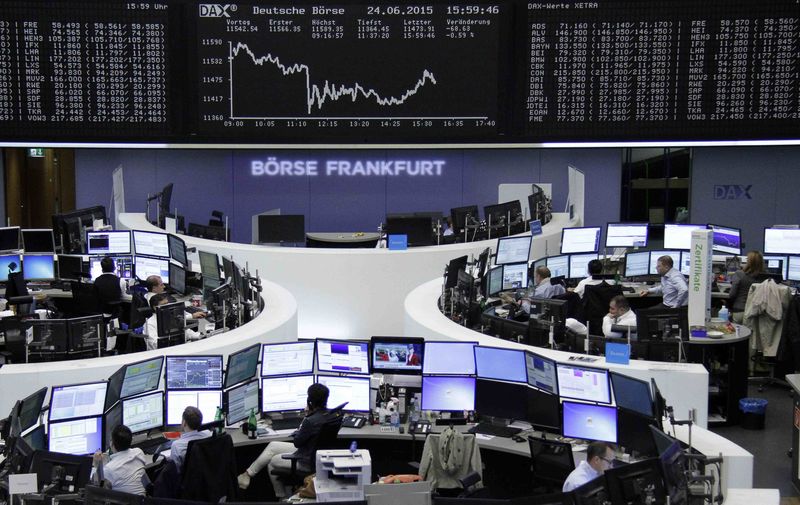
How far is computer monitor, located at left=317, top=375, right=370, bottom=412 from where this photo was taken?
7930 mm

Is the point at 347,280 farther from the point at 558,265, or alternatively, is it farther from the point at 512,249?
the point at 558,265

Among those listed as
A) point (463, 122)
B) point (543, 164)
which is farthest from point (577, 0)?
point (543, 164)

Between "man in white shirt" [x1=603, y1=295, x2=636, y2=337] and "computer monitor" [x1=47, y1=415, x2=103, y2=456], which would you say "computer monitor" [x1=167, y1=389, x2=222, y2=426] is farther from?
"man in white shirt" [x1=603, y1=295, x2=636, y2=337]

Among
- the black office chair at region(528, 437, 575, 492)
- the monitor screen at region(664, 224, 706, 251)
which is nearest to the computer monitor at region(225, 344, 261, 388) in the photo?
the black office chair at region(528, 437, 575, 492)

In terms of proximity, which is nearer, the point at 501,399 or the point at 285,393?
the point at 501,399

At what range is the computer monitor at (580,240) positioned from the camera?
1291 centimetres

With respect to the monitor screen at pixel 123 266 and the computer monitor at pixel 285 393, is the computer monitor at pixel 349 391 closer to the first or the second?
the computer monitor at pixel 285 393

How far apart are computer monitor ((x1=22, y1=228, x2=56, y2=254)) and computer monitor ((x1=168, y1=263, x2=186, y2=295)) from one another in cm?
200

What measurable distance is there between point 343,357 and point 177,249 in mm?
4589

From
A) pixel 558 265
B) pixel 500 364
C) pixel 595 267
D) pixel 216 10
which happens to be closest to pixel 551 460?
pixel 500 364

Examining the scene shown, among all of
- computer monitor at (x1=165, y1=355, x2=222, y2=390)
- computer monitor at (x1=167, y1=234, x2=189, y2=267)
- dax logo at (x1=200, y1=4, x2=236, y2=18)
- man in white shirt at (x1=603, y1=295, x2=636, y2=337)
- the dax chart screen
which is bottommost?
computer monitor at (x1=165, y1=355, x2=222, y2=390)

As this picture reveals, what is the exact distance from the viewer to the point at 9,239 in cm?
1269

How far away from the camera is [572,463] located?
6.85 metres

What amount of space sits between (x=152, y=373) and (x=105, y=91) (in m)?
3.75
